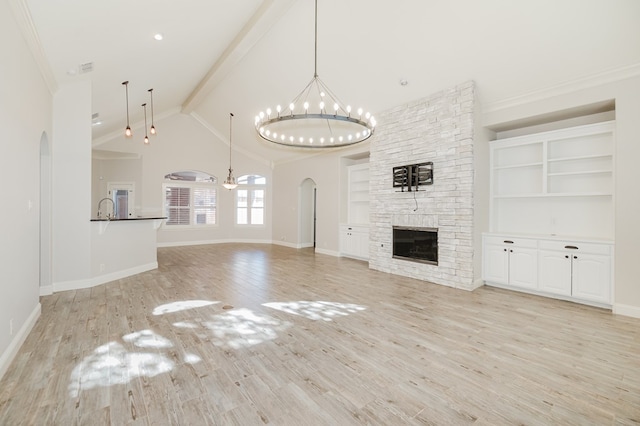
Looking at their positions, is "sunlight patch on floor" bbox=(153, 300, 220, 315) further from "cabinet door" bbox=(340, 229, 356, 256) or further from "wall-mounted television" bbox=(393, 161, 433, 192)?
"cabinet door" bbox=(340, 229, 356, 256)

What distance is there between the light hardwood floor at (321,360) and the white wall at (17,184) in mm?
361

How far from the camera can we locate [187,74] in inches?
250

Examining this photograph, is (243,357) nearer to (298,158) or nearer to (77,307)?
(77,307)

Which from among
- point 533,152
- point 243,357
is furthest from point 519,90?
point 243,357

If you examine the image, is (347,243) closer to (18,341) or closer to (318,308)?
(318,308)

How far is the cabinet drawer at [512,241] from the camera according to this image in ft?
15.6

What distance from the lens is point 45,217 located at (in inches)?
175

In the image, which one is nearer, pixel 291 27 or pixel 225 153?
pixel 291 27

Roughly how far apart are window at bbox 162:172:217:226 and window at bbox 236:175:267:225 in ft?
2.98

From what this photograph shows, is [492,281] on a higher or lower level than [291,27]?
lower

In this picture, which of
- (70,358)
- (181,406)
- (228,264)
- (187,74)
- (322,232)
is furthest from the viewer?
(322,232)

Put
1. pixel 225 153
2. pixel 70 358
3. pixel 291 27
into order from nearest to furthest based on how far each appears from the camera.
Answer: pixel 70 358
pixel 291 27
pixel 225 153

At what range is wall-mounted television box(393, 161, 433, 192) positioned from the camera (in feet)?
18.4

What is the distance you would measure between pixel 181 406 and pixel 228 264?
527cm
